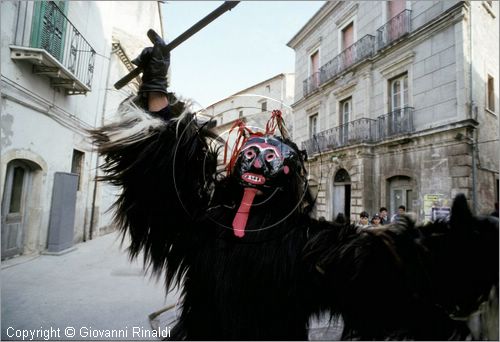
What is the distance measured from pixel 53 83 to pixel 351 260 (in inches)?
130

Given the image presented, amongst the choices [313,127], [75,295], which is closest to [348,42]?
[313,127]

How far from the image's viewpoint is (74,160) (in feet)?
11.3

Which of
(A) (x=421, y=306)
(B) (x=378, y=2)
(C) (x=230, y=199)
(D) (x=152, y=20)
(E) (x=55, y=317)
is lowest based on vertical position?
(E) (x=55, y=317)

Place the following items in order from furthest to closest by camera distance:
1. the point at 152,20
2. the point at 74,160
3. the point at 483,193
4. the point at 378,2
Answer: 1. the point at 74,160
2. the point at 378,2
3. the point at 152,20
4. the point at 483,193

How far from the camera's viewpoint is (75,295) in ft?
6.64

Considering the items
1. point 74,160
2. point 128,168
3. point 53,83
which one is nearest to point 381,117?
point 128,168

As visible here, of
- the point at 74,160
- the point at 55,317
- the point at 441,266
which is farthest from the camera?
the point at 74,160

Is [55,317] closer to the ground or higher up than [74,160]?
closer to the ground

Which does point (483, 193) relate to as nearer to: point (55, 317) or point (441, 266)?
point (441, 266)

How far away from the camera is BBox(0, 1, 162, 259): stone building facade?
2246 mm

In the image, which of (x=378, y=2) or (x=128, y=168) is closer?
(x=128, y=168)

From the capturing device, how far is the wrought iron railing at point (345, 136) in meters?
1.09

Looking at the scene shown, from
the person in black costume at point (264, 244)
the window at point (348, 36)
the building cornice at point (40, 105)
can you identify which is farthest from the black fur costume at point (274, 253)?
the building cornice at point (40, 105)

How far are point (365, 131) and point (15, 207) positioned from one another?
324 cm
